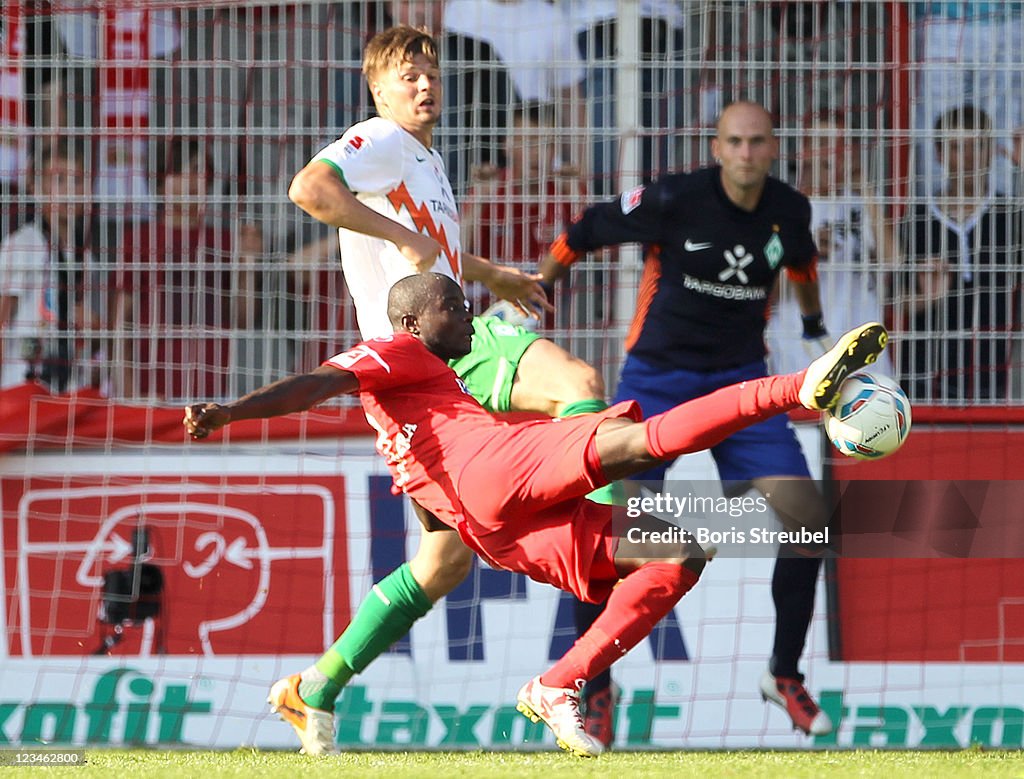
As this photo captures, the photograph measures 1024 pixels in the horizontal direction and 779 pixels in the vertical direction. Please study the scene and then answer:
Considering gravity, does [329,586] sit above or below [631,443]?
below

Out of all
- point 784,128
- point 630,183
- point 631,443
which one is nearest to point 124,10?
point 630,183

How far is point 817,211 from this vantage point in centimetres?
700

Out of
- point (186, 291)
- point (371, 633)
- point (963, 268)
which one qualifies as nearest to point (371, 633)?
point (371, 633)

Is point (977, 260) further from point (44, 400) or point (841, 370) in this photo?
point (44, 400)

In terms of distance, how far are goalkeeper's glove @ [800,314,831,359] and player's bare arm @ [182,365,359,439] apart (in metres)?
2.38

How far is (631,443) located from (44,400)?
11.2 ft

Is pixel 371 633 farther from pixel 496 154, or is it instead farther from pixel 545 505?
pixel 496 154

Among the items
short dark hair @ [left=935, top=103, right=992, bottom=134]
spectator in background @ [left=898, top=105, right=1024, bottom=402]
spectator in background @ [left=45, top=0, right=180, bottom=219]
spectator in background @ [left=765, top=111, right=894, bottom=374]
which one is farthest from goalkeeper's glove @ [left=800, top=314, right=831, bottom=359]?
spectator in background @ [left=45, top=0, right=180, bottom=219]

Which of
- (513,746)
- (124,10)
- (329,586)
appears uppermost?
(124,10)

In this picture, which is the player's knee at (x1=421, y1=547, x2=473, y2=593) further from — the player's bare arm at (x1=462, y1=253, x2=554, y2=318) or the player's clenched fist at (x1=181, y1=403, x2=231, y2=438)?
the player's clenched fist at (x1=181, y1=403, x2=231, y2=438)

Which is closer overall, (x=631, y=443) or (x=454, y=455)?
(x=631, y=443)

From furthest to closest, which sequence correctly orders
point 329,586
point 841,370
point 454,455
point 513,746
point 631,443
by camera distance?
point 329,586 < point 513,746 < point 454,455 < point 631,443 < point 841,370

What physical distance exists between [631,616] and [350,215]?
1.46 m

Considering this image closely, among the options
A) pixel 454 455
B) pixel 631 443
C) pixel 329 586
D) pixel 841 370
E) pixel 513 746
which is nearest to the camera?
pixel 841 370
